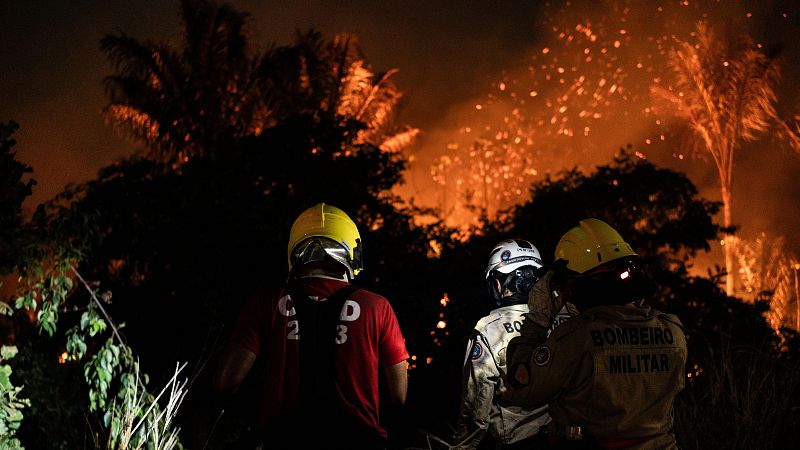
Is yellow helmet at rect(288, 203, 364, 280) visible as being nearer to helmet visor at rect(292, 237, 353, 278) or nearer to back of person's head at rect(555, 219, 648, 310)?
helmet visor at rect(292, 237, 353, 278)

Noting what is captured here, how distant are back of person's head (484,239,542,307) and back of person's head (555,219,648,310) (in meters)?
0.91

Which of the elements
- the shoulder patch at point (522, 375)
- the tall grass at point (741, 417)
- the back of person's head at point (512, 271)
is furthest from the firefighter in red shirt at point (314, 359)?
the tall grass at point (741, 417)

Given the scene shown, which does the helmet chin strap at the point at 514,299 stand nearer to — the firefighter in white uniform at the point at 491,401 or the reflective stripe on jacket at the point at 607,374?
the firefighter in white uniform at the point at 491,401

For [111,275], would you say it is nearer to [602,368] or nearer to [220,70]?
[602,368]

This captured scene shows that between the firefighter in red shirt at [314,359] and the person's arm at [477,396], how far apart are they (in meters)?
1.01

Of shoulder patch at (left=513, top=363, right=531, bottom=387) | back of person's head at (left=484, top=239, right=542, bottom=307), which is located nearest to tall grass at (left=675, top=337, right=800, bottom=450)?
back of person's head at (left=484, top=239, right=542, bottom=307)

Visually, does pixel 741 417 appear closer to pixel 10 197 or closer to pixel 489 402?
pixel 489 402

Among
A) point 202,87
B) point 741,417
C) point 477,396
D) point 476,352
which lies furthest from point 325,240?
point 202,87

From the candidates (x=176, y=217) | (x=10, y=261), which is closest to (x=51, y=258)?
(x=10, y=261)

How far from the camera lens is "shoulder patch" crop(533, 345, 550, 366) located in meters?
3.29

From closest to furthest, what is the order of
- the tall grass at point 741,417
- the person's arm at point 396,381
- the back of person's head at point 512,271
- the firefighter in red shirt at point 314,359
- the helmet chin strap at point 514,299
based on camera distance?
1. the firefighter in red shirt at point 314,359
2. the person's arm at point 396,381
3. the helmet chin strap at point 514,299
4. the back of person's head at point 512,271
5. the tall grass at point 741,417

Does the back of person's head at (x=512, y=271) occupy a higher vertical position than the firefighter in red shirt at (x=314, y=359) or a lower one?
higher

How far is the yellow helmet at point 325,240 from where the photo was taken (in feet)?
11.7

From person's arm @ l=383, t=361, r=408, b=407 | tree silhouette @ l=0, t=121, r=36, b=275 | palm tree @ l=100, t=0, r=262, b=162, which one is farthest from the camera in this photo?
palm tree @ l=100, t=0, r=262, b=162
